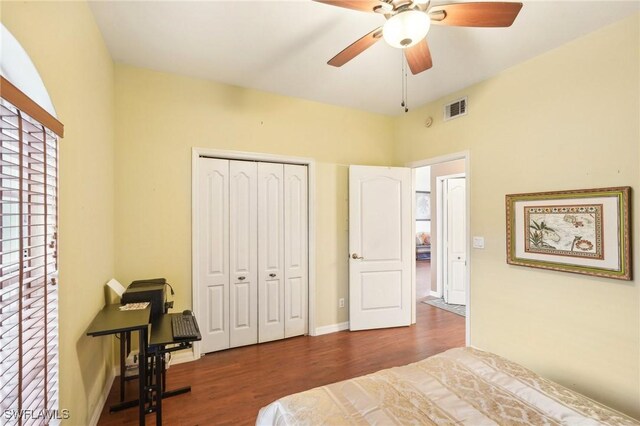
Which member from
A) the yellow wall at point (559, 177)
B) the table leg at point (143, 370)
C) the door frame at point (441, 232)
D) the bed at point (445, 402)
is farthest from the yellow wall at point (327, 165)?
the door frame at point (441, 232)

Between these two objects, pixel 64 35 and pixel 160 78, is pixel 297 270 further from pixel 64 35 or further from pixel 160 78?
pixel 64 35

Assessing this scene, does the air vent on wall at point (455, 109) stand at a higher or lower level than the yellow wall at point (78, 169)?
higher

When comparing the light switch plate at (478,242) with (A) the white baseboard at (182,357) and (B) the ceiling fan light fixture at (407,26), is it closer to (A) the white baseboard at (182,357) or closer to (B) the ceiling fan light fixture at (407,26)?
(B) the ceiling fan light fixture at (407,26)

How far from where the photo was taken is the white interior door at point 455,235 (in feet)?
16.4

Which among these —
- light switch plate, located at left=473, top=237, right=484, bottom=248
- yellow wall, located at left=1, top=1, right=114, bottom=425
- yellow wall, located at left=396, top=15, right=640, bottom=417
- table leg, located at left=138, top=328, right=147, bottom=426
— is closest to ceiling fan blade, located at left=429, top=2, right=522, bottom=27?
yellow wall, located at left=396, top=15, right=640, bottom=417

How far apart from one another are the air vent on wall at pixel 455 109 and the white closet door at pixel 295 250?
66.9 inches

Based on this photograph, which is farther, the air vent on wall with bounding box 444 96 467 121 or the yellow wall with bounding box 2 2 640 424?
the air vent on wall with bounding box 444 96 467 121

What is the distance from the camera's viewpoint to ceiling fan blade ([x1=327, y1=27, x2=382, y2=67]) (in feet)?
5.71

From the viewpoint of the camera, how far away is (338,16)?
207 centimetres

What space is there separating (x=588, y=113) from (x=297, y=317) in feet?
10.7

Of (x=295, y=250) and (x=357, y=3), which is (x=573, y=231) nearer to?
(x=357, y=3)

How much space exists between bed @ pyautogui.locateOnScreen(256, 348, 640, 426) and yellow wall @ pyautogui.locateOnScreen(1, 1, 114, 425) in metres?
1.13

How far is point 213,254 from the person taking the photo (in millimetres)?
3104

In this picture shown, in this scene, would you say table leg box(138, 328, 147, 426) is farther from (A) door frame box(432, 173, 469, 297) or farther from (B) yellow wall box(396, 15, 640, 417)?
(A) door frame box(432, 173, 469, 297)
